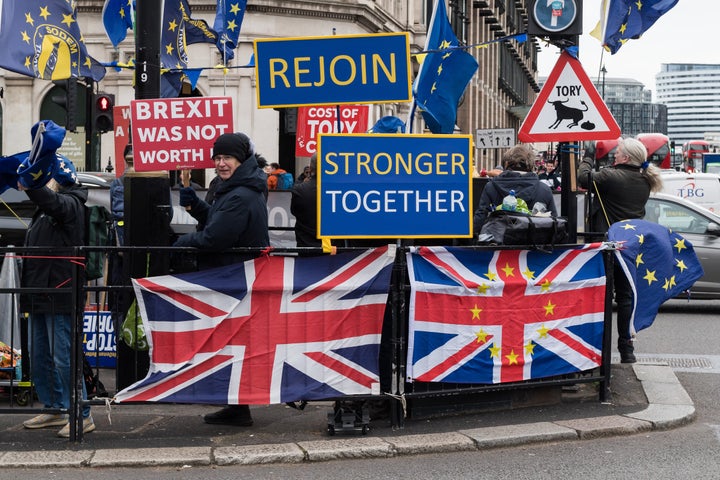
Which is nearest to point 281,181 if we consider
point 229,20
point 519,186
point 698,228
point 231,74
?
point 229,20

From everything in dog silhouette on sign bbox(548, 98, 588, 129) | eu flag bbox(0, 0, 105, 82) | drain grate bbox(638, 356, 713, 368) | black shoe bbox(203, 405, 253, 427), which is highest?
eu flag bbox(0, 0, 105, 82)

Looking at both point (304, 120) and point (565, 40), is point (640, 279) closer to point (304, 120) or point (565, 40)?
point (565, 40)

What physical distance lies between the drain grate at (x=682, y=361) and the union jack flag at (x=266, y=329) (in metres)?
4.27

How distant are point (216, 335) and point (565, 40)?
11.3ft

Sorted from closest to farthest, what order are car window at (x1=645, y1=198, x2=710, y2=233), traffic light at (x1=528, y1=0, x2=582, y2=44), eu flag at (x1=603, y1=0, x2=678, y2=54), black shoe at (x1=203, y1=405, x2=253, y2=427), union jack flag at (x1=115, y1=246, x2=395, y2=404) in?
union jack flag at (x1=115, y1=246, x2=395, y2=404) → black shoe at (x1=203, y1=405, x2=253, y2=427) → traffic light at (x1=528, y1=0, x2=582, y2=44) → eu flag at (x1=603, y1=0, x2=678, y2=54) → car window at (x1=645, y1=198, x2=710, y2=233)

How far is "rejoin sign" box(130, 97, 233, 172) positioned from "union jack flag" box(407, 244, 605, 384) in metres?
1.49

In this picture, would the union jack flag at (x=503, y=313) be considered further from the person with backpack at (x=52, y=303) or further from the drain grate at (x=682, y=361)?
the drain grate at (x=682, y=361)

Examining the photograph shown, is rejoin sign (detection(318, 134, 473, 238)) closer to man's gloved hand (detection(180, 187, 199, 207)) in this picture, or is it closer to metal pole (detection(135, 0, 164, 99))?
man's gloved hand (detection(180, 187, 199, 207))

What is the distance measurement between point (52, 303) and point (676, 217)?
409 inches

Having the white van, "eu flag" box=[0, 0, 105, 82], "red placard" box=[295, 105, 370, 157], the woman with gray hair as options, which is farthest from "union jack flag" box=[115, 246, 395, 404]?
the white van

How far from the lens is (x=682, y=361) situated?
10750 millimetres

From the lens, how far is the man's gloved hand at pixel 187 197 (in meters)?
7.36

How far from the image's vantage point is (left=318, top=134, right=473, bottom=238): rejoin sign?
7.13 metres

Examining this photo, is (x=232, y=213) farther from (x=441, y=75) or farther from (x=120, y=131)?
(x=120, y=131)
